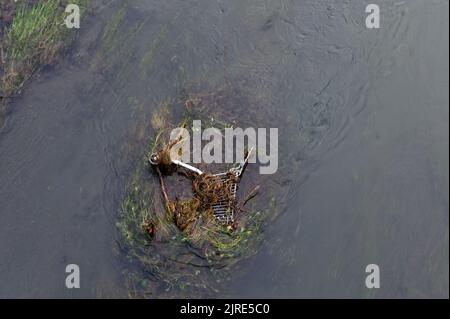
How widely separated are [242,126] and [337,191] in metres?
1.22

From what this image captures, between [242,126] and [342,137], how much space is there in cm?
109

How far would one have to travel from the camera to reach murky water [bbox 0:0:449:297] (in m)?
5.15

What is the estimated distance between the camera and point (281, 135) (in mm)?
5516

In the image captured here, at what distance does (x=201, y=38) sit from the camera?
19.2 ft

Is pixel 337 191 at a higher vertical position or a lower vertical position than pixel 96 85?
lower

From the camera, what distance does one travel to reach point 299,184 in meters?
5.35

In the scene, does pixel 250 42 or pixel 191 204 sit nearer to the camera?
pixel 191 204

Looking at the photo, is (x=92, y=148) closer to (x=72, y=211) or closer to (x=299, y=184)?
(x=72, y=211)

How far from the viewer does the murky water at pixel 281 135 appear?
515 cm

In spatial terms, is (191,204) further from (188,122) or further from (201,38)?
(201,38)
